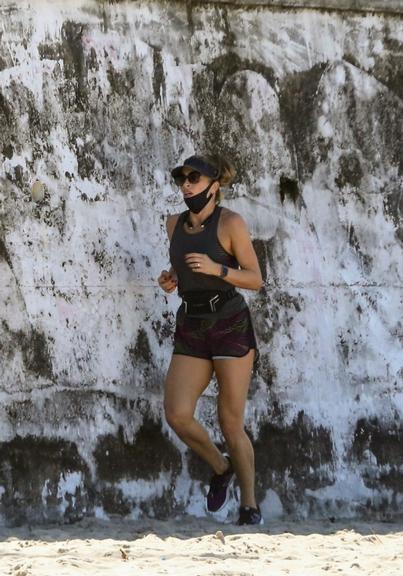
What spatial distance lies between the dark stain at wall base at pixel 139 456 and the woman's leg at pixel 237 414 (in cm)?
55

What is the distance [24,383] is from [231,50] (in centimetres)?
246

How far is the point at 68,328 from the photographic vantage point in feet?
27.0

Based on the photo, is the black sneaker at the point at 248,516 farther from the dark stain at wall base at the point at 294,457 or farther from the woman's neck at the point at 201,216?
the woman's neck at the point at 201,216

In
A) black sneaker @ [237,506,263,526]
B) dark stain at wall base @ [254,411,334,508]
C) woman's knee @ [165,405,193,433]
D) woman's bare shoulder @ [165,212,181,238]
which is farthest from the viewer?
dark stain at wall base @ [254,411,334,508]

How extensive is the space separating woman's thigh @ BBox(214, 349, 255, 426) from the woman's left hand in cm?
53

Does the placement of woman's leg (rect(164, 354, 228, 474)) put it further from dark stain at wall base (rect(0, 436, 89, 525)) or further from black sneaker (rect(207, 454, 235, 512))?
dark stain at wall base (rect(0, 436, 89, 525))

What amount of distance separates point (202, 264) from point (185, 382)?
692 mm

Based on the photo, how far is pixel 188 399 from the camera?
305 inches

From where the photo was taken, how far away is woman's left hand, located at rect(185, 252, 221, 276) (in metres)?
7.54

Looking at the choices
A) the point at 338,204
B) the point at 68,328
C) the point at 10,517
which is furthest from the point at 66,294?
the point at 338,204

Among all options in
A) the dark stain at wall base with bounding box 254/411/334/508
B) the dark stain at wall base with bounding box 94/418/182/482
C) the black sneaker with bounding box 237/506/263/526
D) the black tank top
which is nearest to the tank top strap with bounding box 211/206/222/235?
the black tank top

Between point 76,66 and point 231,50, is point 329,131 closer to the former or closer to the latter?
point 231,50

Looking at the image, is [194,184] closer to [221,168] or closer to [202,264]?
[221,168]

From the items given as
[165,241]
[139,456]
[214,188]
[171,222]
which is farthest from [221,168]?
[139,456]
